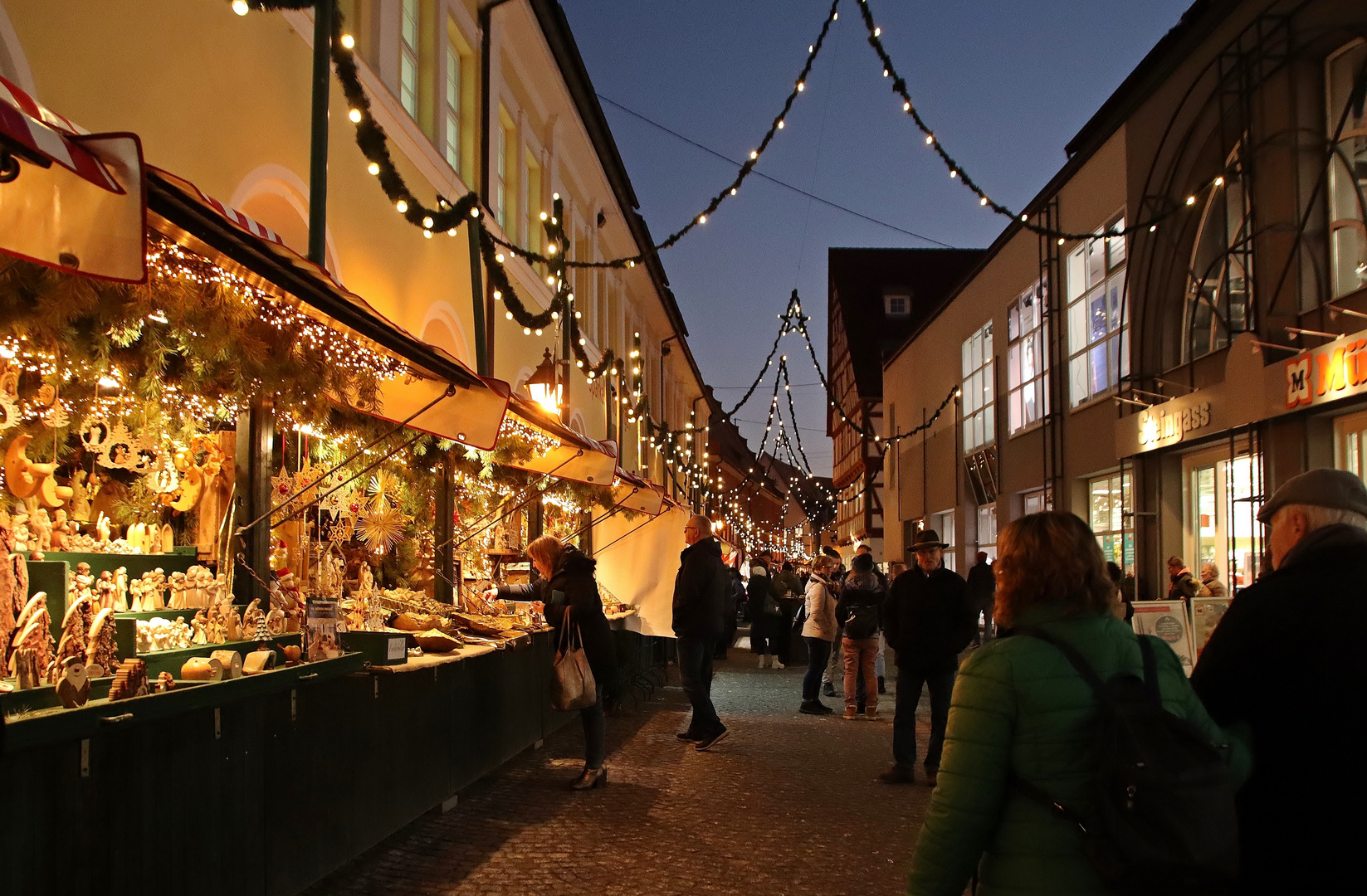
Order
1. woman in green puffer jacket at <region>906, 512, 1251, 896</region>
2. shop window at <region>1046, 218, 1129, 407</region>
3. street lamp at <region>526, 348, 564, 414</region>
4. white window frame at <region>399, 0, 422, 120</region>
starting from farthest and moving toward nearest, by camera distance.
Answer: shop window at <region>1046, 218, 1129, 407</region>
street lamp at <region>526, 348, 564, 414</region>
white window frame at <region>399, 0, 422, 120</region>
woman in green puffer jacket at <region>906, 512, 1251, 896</region>

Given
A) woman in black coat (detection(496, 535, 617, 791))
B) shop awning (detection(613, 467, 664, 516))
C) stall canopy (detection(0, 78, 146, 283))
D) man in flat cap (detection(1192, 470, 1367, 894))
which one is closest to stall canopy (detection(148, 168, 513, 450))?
stall canopy (detection(0, 78, 146, 283))

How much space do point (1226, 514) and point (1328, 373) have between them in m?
3.63

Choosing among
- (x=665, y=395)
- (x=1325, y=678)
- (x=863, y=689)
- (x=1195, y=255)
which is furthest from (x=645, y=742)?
(x=665, y=395)

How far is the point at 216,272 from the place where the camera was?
4.61 meters

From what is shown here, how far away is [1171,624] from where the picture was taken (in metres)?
8.21

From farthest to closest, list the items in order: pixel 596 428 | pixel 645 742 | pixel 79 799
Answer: pixel 596 428 < pixel 645 742 < pixel 79 799

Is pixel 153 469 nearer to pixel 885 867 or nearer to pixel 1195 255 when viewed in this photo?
pixel 885 867

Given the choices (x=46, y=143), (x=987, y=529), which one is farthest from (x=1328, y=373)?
(x=987, y=529)

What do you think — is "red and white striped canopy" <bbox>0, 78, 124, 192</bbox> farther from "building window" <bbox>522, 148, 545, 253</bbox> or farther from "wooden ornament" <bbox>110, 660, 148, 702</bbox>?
"building window" <bbox>522, 148, 545, 253</bbox>

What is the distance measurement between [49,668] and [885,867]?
163 inches

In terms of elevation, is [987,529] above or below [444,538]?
below

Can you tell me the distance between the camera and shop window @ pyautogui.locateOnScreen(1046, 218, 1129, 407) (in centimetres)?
1648

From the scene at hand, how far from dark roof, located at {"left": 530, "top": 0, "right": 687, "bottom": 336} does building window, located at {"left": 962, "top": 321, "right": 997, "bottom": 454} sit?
7.19 metres

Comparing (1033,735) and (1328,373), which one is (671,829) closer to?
(1033,735)
